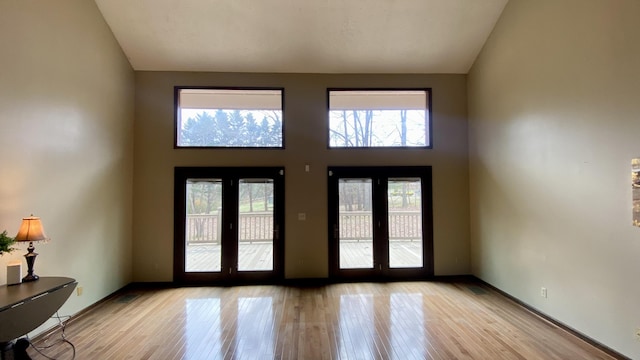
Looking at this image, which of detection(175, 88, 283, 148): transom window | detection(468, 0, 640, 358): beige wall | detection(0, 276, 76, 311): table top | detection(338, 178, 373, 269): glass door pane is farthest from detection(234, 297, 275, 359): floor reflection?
detection(468, 0, 640, 358): beige wall

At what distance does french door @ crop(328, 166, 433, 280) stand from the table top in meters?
3.79

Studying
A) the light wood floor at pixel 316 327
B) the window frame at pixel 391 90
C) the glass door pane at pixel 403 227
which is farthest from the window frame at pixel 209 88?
the light wood floor at pixel 316 327

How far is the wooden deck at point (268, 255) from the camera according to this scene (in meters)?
5.37

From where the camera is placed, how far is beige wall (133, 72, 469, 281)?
17.3 feet

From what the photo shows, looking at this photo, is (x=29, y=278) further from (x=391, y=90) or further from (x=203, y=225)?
(x=391, y=90)

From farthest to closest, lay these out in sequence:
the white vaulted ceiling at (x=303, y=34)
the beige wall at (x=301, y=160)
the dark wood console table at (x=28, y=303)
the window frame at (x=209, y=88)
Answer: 1. the window frame at (x=209, y=88)
2. the beige wall at (x=301, y=160)
3. the white vaulted ceiling at (x=303, y=34)
4. the dark wood console table at (x=28, y=303)

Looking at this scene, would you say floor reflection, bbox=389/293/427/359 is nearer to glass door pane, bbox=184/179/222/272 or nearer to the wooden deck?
the wooden deck

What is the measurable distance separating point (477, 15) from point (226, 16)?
3.91 metres

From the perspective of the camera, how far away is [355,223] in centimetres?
554

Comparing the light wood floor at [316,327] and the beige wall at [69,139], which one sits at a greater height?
the beige wall at [69,139]

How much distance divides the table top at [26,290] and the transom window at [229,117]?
2.94 m

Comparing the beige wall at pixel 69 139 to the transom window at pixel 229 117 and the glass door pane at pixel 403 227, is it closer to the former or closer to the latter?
the transom window at pixel 229 117

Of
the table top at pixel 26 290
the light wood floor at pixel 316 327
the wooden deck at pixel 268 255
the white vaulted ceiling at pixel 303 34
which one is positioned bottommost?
the light wood floor at pixel 316 327

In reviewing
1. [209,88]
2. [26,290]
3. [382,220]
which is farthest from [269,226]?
[26,290]
